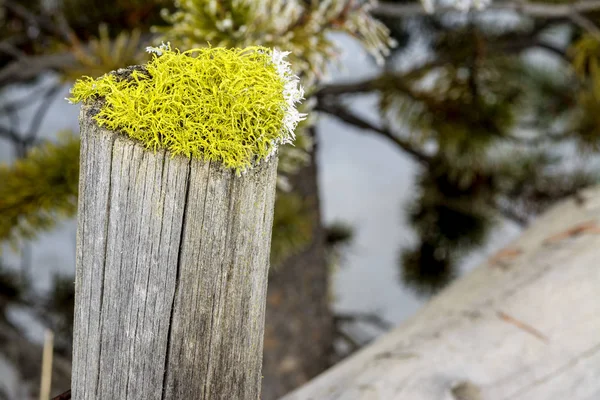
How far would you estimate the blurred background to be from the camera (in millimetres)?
601

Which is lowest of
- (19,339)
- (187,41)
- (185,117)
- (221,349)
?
Answer: (19,339)

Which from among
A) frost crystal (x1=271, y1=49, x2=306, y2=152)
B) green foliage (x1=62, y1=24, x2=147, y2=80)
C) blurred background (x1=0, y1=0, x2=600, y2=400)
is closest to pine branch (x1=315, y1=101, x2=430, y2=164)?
blurred background (x1=0, y1=0, x2=600, y2=400)

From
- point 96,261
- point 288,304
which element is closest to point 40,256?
point 288,304

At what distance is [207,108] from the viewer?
32 centimetres

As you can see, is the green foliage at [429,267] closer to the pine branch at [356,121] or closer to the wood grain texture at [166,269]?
the pine branch at [356,121]

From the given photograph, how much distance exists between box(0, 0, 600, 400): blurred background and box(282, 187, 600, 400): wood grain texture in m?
0.22

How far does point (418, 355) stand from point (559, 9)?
1.62ft

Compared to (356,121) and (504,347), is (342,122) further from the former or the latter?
(504,347)

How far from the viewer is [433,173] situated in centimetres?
122

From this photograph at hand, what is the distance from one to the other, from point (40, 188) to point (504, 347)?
0.51 m

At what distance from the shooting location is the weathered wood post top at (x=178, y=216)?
0.32 meters

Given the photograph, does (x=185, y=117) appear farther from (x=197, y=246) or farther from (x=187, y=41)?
(x=187, y=41)

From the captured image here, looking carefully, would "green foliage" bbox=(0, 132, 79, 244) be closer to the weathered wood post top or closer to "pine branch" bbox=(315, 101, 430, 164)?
the weathered wood post top

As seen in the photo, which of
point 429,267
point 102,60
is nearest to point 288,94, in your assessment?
point 102,60
